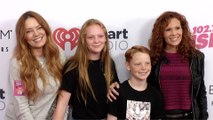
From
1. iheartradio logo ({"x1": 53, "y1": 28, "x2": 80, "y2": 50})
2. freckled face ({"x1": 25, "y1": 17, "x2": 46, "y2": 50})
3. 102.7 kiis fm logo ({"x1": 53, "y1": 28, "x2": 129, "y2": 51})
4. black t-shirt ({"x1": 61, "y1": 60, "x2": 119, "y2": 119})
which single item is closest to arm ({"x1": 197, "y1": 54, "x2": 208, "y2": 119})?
102.7 kiis fm logo ({"x1": 53, "y1": 28, "x2": 129, "y2": 51})

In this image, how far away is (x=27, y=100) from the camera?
4.87 feet

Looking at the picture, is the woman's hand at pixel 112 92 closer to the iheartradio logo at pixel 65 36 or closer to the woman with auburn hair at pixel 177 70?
the woman with auburn hair at pixel 177 70

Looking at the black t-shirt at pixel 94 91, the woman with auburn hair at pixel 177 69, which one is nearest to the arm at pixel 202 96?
the woman with auburn hair at pixel 177 69

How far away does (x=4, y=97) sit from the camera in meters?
1.79

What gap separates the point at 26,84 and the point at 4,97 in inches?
17.7

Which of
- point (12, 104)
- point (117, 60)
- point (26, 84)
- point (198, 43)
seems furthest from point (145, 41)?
point (12, 104)

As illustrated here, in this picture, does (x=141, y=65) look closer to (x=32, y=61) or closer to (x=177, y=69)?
(x=177, y=69)

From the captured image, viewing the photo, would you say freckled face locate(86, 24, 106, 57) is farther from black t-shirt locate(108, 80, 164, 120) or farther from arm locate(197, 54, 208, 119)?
arm locate(197, 54, 208, 119)

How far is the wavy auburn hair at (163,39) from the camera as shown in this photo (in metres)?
1.56

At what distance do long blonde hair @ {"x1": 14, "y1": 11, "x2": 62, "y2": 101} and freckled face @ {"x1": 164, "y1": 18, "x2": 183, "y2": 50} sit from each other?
2.15ft

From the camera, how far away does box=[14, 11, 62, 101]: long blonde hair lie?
56.9 inches

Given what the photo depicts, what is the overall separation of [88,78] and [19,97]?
0.40 meters

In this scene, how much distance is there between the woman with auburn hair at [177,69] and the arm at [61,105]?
52cm

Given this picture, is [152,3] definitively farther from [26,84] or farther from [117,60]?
[26,84]
